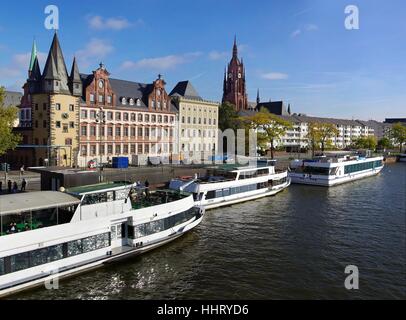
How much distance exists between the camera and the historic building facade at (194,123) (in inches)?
3494

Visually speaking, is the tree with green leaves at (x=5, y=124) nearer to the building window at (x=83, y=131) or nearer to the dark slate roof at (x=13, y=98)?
the building window at (x=83, y=131)

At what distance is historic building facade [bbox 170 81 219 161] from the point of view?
291 ft

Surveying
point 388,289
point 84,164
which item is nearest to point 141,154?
point 84,164

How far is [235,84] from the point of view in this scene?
584ft

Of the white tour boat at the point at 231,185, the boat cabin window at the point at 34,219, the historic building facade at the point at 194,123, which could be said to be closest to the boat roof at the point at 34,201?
the boat cabin window at the point at 34,219

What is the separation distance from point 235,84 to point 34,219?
528 ft

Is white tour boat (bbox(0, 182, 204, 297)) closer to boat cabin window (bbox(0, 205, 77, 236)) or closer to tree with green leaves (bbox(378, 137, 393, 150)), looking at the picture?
boat cabin window (bbox(0, 205, 77, 236))

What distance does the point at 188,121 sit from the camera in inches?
3561

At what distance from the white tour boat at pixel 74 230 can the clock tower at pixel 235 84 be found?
148927 mm

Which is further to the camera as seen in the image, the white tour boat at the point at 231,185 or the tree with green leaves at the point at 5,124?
the tree with green leaves at the point at 5,124

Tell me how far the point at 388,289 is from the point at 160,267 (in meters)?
14.9

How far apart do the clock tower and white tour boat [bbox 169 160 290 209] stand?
122 metres

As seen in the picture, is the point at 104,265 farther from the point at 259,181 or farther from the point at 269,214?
the point at 259,181

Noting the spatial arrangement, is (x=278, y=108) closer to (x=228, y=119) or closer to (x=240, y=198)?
(x=228, y=119)
